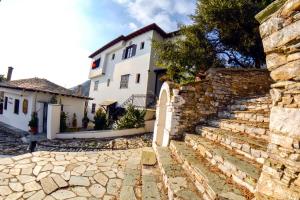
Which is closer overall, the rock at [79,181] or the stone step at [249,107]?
the rock at [79,181]

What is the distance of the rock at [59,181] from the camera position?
14.6 feet

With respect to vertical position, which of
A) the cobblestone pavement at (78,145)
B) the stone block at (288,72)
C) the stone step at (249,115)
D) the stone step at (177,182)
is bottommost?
the cobblestone pavement at (78,145)

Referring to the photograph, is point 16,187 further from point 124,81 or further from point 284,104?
point 124,81

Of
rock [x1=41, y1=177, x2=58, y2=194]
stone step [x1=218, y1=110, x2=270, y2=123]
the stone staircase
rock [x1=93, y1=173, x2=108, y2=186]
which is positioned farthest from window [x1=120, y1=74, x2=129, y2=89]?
rock [x1=41, y1=177, x2=58, y2=194]

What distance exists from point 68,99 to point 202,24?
10.8 m

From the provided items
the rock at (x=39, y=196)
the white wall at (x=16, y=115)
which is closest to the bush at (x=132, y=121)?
the white wall at (x=16, y=115)

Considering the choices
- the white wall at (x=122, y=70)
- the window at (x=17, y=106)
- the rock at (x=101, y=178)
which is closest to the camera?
the rock at (x=101, y=178)

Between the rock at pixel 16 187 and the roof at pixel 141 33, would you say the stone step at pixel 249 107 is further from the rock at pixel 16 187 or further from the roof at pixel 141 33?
the roof at pixel 141 33

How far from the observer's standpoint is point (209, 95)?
6.25 metres

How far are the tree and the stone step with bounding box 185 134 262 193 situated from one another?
15.5 feet

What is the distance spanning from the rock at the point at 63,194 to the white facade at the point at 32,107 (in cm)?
1003

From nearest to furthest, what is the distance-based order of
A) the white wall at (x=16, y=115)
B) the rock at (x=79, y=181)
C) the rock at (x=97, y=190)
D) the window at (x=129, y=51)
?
the rock at (x=97, y=190) → the rock at (x=79, y=181) → the white wall at (x=16, y=115) → the window at (x=129, y=51)

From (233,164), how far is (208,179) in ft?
1.40

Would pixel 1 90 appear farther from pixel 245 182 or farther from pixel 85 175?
pixel 245 182
